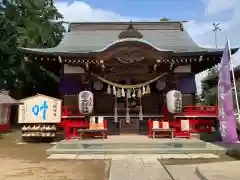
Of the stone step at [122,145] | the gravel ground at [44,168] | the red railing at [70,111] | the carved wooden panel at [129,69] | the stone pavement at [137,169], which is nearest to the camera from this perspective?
the stone pavement at [137,169]

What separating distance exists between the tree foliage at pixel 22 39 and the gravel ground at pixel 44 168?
33.6ft

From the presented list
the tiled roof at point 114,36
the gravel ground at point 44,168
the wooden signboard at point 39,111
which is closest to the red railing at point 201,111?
the tiled roof at point 114,36

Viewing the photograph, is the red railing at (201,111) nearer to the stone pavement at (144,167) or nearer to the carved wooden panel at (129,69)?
the carved wooden panel at (129,69)

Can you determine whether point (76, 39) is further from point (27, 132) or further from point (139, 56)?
point (27, 132)

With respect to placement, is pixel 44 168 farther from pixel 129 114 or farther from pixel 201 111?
pixel 201 111

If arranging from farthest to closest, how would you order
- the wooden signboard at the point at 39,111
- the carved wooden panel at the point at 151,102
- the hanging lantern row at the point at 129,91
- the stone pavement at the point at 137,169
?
the carved wooden panel at the point at 151,102 → the hanging lantern row at the point at 129,91 → the wooden signboard at the point at 39,111 → the stone pavement at the point at 137,169

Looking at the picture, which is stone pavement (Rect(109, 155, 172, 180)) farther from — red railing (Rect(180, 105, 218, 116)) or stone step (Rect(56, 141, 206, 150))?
red railing (Rect(180, 105, 218, 116))

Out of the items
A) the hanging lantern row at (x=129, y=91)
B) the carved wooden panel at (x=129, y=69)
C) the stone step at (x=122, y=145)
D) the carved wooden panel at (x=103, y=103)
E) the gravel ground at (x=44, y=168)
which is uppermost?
the carved wooden panel at (x=129, y=69)

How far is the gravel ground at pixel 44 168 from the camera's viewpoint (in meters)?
6.66

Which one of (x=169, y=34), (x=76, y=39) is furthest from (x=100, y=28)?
(x=169, y=34)

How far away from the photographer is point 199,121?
12.7 meters

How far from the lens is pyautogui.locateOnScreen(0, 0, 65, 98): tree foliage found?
1981 centimetres

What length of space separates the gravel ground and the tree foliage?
403 inches

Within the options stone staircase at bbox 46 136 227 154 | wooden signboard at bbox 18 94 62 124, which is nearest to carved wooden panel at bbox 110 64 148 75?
wooden signboard at bbox 18 94 62 124
